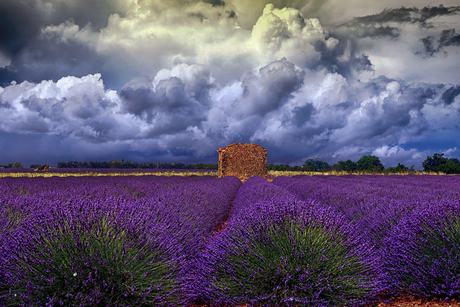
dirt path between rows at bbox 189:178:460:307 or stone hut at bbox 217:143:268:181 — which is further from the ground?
stone hut at bbox 217:143:268:181

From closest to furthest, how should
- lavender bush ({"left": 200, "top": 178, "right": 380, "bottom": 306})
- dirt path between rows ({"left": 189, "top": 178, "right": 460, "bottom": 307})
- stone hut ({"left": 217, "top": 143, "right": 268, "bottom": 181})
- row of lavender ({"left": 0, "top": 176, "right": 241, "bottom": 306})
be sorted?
row of lavender ({"left": 0, "top": 176, "right": 241, "bottom": 306}), lavender bush ({"left": 200, "top": 178, "right": 380, "bottom": 306}), dirt path between rows ({"left": 189, "top": 178, "right": 460, "bottom": 307}), stone hut ({"left": 217, "top": 143, "right": 268, "bottom": 181})

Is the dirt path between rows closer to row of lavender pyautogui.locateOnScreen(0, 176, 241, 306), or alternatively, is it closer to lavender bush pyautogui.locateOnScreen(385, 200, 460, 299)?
lavender bush pyautogui.locateOnScreen(385, 200, 460, 299)

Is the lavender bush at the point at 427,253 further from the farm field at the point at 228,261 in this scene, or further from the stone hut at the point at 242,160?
the stone hut at the point at 242,160

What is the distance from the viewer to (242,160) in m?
20.1

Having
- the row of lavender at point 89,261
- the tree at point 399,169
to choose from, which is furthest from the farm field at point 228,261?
the tree at point 399,169

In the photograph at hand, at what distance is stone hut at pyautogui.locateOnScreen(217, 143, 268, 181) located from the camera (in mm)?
19828

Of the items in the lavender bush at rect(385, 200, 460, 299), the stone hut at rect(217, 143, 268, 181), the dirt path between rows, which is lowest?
the dirt path between rows

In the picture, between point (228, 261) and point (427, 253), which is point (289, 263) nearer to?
point (228, 261)

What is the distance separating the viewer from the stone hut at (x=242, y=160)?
1983 cm

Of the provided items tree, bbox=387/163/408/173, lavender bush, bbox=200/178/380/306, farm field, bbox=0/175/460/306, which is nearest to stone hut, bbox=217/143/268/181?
tree, bbox=387/163/408/173

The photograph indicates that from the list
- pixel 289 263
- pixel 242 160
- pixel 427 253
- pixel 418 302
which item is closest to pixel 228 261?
pixel 289 263

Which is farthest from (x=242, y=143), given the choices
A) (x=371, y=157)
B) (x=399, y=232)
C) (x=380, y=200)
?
(x=371, y=157)

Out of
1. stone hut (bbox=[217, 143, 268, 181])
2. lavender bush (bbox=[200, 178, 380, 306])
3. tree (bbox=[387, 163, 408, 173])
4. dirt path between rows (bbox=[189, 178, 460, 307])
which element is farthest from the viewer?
tree (bbox=[387, 163, 408, 173])

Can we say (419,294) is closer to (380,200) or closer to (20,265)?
(380,200)
